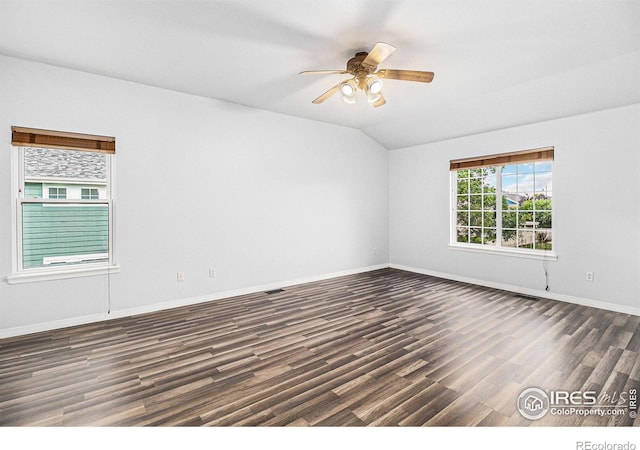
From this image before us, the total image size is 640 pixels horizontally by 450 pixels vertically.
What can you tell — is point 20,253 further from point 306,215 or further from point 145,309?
point 306,215

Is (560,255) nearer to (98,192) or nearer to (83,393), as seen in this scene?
(83,393)

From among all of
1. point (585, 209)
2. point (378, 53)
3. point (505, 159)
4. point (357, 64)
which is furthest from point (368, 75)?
point (585, 209)

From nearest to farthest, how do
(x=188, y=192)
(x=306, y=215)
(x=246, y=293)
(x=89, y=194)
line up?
(x=89, y=194)
(x=188, y=192)
(x=246, y=293)
(x=306, y=215)

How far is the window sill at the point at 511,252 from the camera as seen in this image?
4516 millimetres

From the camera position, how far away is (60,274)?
3430mm

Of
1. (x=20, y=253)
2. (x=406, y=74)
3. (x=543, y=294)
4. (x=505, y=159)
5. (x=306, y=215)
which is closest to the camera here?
(x=406, y=74)

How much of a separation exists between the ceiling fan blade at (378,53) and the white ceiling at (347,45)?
0.22m

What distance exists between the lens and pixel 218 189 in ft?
14.7

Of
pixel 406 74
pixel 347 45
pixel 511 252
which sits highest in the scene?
pixel 347 45

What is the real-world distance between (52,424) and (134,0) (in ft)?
9.55

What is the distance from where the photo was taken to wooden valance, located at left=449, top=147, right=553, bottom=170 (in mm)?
4500

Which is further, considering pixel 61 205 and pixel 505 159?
pixel 505 159

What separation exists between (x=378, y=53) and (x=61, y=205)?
3725 mm
